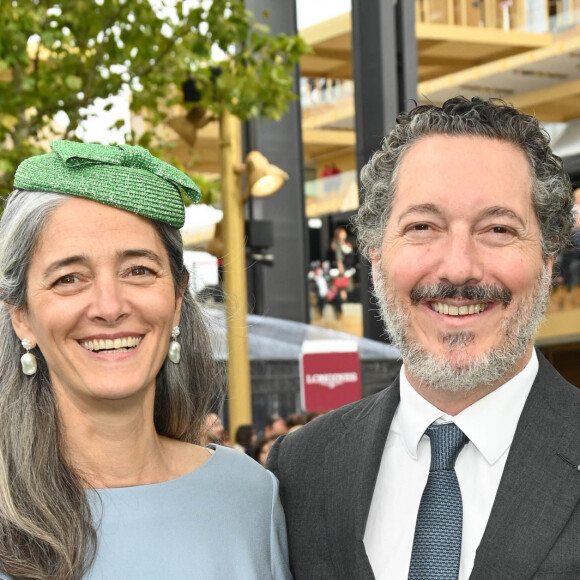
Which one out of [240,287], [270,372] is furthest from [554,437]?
[270,372]

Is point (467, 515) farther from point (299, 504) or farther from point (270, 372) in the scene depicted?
point (270, 372)

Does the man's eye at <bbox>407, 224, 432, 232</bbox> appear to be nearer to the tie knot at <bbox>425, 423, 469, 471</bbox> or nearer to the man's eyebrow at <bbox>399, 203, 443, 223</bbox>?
the man's eyebrow at <bbox>399, 203, 443, 223</bbox>

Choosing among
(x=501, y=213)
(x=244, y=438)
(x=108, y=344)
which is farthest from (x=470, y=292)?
(x=244, y=438)

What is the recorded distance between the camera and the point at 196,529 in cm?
290

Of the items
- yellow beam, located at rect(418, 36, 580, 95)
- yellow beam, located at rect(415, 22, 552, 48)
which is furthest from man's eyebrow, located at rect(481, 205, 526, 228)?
yellow beam, located at rect(418, 36, 580, 95)

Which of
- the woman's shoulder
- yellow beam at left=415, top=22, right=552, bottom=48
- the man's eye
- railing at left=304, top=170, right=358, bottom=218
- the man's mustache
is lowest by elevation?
the woman's shoulder

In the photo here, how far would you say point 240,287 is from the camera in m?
8.69

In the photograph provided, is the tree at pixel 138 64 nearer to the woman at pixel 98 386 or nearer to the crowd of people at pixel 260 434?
the crowd of people at pixel 260 434

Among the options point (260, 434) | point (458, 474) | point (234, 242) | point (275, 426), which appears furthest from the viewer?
point (260, 434)

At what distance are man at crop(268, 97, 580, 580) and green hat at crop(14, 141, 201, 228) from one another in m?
0.59

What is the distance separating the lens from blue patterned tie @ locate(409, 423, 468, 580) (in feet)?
9.09

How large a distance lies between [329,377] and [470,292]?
6810mm

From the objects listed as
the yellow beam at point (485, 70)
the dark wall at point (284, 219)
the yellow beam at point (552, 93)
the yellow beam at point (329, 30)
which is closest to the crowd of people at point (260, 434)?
the dark wall at point (284, 219)

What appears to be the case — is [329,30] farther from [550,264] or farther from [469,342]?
[469,342]
